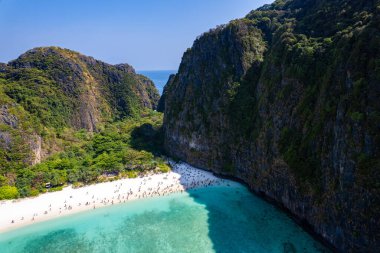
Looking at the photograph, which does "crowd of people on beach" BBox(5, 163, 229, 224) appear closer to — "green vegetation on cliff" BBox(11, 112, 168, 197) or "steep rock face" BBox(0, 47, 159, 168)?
"green vegetation on cliff" BBox(11, 112, 168, 197)

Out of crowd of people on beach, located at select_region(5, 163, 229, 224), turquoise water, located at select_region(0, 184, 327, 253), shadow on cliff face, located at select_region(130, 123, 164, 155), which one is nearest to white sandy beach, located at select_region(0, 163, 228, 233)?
crowd of people on beach, located at select_region(5, 163, 229, 224)

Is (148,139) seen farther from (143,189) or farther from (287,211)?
(287,211)

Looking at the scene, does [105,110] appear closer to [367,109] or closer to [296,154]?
[296,154]

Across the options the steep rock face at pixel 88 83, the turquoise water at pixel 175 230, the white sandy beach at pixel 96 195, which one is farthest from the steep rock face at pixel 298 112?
the steep rock face at pixel 88 83

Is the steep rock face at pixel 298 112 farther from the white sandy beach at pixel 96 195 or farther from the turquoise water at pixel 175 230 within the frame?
the white sandy beach at pixel 96 195

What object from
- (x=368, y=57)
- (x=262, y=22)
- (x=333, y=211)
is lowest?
(x=333, y=211)

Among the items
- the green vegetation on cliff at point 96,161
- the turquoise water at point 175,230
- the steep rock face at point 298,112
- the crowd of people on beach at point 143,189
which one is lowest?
the turquoise water at point 175,230

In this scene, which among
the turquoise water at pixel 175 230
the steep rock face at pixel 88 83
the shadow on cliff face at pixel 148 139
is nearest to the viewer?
the turquoise water at pixel 175 230

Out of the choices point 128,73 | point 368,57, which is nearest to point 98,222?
point 368,57
